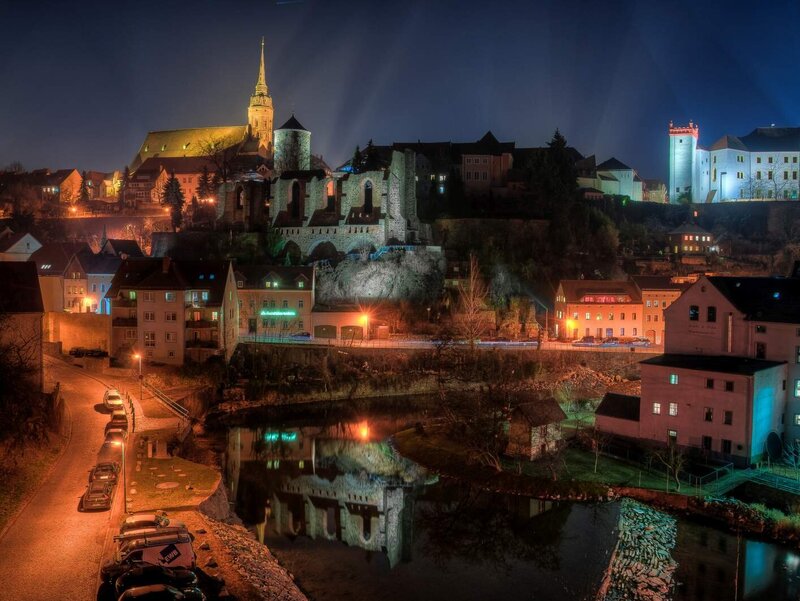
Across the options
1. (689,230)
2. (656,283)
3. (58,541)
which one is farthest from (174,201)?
(58,541)

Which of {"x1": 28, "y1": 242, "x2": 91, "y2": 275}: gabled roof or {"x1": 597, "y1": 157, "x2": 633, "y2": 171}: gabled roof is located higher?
{"x1": 597, "y1": 157, "x2": 633, "y2": 171}: gabled roof

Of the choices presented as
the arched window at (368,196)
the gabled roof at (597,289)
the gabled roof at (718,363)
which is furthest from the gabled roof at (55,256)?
the gabled roof at (718,363)

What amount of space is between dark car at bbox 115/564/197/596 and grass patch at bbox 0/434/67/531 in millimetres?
5386

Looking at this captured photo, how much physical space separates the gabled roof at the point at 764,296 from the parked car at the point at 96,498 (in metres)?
28.0

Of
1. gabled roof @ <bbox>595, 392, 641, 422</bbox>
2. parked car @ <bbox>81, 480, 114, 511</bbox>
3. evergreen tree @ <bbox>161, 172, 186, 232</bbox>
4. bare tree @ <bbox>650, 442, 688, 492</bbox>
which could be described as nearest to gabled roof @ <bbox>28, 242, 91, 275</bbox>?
evergreen tree @ <bbox>161, 172, 186, 232</bbox>

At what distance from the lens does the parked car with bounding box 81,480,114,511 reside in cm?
1930

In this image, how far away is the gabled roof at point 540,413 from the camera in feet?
99.2

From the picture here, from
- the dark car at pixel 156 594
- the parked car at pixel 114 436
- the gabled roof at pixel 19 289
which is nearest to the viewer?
the dark car at pixel 156 594

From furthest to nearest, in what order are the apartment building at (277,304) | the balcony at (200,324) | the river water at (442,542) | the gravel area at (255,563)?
the apartment building at (277,304) → the balcony at (200,324) → the river water at (442,542) → the gravel area at (255,563)

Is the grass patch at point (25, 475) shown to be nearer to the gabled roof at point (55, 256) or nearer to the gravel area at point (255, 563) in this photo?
the gravel area at point (255, 563)

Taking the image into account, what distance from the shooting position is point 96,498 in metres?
19.4

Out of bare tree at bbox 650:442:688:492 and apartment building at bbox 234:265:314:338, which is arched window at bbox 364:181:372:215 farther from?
bare tree at bbox 650:442:688:492

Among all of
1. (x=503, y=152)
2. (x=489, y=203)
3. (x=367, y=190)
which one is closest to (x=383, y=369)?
(x=367, y=190)

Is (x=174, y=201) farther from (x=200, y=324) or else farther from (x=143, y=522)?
(x=143, y=522)
